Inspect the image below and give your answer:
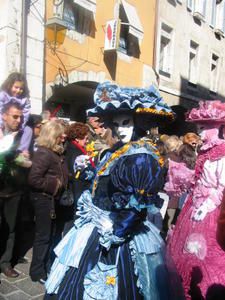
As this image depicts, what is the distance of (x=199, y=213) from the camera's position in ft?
10.3

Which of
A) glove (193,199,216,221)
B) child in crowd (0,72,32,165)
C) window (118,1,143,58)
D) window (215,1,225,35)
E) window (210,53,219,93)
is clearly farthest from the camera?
window (210,53,219,93)

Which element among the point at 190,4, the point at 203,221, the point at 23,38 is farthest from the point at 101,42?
the point at 203,221

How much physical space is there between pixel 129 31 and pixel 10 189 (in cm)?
686

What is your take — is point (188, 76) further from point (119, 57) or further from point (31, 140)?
point (31, 140)

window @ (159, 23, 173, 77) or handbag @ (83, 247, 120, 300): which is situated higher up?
window @ (159, 23, 173, 77)

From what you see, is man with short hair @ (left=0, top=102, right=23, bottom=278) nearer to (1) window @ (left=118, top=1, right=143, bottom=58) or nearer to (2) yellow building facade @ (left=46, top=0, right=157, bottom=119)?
(2) yellow building facade @ (left=46, top=0, right=157, bottom=119)

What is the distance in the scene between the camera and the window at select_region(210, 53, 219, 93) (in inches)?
600

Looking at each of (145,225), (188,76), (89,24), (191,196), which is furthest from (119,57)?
(145,225)

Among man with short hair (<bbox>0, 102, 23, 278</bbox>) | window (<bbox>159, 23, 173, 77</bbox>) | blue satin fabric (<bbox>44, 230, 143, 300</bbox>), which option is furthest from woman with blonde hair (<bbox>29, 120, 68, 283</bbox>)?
window (<bbox>159, 23, 173, 77</bbox>)

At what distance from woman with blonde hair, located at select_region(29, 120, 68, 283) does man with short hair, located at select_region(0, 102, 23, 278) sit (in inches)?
7.0

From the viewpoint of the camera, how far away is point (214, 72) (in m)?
15.6

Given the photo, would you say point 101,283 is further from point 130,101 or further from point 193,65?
point 193,65

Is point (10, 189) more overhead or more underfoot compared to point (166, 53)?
more underfoot

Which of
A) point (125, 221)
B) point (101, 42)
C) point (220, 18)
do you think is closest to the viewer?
point (125, 221)
